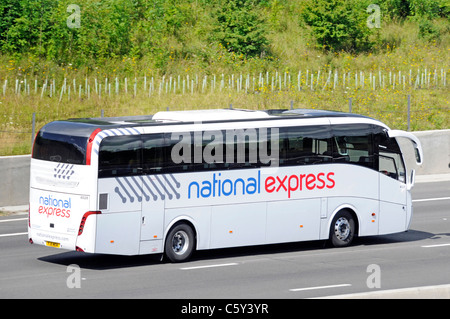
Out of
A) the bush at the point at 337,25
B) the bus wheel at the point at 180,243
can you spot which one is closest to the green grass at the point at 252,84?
the bush at the point at 337,25

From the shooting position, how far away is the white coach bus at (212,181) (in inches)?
671

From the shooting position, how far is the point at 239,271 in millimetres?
17250

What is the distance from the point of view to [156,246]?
1783cm

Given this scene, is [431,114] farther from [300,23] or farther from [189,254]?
[189,254]

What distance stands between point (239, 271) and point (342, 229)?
403cm

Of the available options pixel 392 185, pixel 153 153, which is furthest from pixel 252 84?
pixel 153 153

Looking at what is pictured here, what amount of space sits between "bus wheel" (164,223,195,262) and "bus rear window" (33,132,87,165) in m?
2.52

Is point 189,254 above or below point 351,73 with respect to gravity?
below

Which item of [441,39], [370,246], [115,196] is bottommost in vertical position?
[370,246]

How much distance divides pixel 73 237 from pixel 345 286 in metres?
5.23

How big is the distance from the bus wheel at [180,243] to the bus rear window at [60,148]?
252 centimetres

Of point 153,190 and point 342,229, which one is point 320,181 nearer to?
point 342,229
